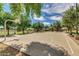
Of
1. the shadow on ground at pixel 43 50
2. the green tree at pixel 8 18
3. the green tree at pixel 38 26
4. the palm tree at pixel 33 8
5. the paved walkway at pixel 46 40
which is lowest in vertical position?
the shadow on ground at pixel 43 50

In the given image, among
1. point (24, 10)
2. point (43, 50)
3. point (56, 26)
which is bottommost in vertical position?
point (43, 50)

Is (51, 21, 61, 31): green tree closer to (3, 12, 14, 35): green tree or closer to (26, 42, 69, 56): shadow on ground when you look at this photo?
(26, 42, 69, 56): shadow on ground

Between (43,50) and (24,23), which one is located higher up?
(24,23)

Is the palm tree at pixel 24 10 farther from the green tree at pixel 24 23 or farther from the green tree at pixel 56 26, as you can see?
the green tree at pixel 56 26

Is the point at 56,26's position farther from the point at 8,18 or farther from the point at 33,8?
the point at 8,18

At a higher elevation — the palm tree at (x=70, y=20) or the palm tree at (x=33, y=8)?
the palm tree at (x=33, y=8)

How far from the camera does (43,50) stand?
195 cm

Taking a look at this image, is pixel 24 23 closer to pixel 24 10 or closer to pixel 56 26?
pixel 24 10

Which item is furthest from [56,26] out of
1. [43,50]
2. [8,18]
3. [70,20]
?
[8,18]

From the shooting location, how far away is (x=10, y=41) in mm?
1970

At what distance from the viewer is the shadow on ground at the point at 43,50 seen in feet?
6.35

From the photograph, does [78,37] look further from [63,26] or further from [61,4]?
[61,4]

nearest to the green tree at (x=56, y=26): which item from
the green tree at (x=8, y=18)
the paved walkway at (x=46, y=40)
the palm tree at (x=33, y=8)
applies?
the paved walkway at (x=46, y=40)

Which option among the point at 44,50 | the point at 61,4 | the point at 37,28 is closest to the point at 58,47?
the point at 44,50
